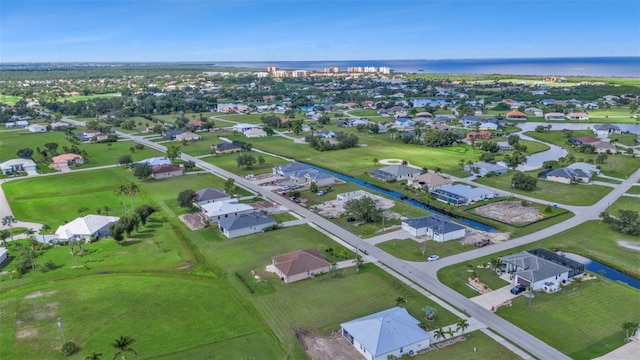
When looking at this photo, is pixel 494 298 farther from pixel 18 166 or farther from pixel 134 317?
pixel 18 166

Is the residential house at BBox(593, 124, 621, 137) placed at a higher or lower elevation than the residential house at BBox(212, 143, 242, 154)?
higher

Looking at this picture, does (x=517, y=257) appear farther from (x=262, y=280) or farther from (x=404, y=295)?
(x=262, y=280)

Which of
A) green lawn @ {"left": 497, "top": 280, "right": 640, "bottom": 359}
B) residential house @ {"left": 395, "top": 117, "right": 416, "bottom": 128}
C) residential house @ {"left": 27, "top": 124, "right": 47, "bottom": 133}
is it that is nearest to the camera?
green lawn @ {"left": 497, "top": 280, "right": 640, "bottom": 359}

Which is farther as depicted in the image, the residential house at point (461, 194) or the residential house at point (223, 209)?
the residential house at point (461, 194)

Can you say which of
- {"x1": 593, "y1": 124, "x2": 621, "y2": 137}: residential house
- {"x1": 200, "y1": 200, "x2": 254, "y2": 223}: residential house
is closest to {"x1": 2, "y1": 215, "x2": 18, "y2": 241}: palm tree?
{"x1": 200, "y1": 200, "x2": 254, "y2": 223}: residential house

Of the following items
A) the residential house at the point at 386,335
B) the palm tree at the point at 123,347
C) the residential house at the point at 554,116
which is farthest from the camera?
the residential house at the point at 554,116

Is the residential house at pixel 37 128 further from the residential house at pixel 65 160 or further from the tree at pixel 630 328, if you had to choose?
the tree at pixel 630 328

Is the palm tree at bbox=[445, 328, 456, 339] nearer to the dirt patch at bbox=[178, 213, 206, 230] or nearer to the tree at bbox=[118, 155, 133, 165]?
the dirt patch at bbox=[178, 213, 206, 230]

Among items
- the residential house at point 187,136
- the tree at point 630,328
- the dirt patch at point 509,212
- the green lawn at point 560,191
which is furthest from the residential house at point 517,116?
the tree at point 630,328
